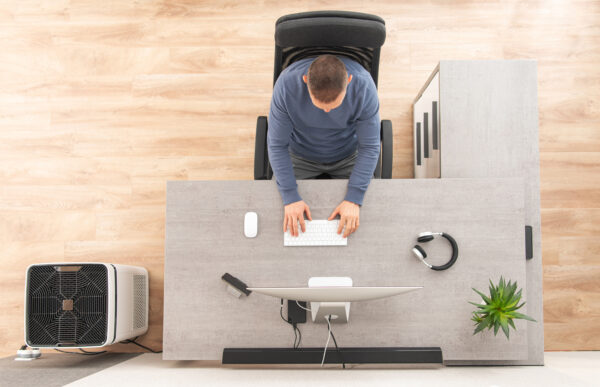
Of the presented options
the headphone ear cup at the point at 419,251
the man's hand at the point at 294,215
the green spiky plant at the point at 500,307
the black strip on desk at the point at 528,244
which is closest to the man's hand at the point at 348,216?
the man's hand at the point at 294,215

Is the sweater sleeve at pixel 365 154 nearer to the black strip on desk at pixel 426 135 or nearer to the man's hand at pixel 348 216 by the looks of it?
the man's hand at pixel 348 216

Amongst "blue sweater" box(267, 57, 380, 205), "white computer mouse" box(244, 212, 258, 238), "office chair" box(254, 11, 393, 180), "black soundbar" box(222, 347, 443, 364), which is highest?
"office chair" box(254, 11, 393, 180)

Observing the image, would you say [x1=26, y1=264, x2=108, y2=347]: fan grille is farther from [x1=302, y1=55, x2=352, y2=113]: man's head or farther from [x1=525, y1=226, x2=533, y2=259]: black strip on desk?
[x1=525, y1=226, x2=533, y2=259]: black strip on desk

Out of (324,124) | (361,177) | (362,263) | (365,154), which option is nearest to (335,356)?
(362,263)

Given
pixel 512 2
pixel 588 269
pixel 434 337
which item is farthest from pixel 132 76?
pixel 588 269

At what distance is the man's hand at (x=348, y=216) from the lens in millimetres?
1704

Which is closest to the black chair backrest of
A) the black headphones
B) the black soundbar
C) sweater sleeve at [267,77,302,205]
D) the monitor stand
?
sweater sleeve at [267,77,302,205]

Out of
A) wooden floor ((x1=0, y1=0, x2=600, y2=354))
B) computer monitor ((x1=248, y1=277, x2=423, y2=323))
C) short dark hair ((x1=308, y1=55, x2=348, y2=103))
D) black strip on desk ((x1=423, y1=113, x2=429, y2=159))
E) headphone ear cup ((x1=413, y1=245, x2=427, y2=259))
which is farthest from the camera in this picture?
wooden floor ((x1=0, y1=0, x2=600, y2=354))

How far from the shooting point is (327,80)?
1.48m

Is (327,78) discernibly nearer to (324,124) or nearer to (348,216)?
(324,124)

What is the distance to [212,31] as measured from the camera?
2.54 metres

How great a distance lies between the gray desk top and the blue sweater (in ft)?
0.26

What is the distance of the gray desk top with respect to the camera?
5.61ft

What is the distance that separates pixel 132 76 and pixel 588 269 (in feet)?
9.73
